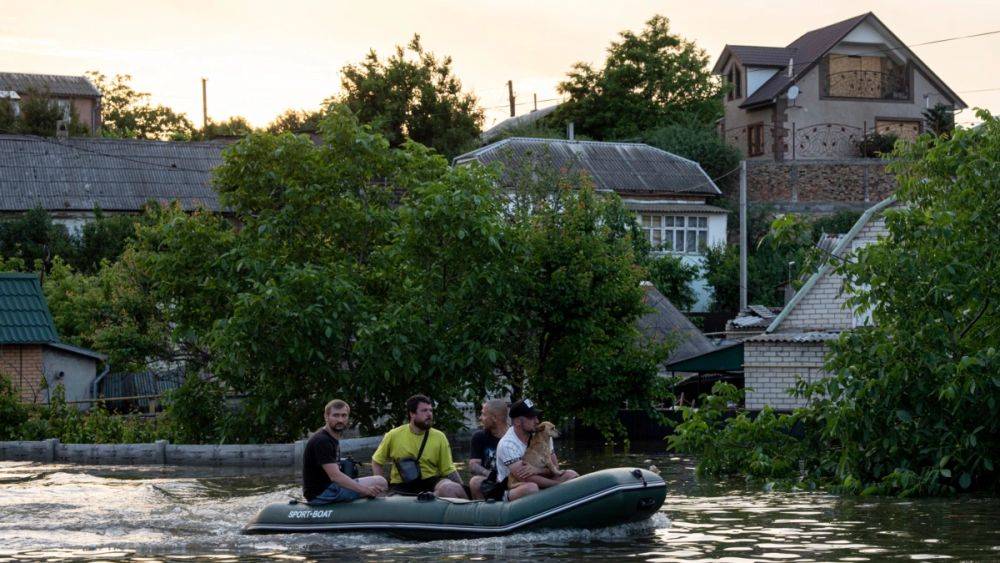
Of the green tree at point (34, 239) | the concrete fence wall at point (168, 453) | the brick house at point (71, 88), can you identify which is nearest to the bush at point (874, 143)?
the green tree at point (34, 239)

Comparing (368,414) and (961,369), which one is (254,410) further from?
(961,369)

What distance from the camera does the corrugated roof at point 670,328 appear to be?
35.9 meters

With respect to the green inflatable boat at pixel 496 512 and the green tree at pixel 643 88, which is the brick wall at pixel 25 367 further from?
the green tree at pixel 643 88

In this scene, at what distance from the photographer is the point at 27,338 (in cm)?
3116

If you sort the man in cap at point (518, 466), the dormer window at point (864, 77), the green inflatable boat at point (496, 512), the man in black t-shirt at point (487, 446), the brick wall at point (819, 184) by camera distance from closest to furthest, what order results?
the green inflatable boat at point (496, 512) → the man in cap at point (518, 466) → the man in black t-shirt at point (487, 446) → the brick wall at point (819, 184) → the dormer window at point (864, 77)

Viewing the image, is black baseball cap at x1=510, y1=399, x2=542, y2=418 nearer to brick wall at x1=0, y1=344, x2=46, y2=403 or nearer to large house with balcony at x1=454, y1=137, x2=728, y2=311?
brick wall at x1=0, y1=344, x2=46, y2=403

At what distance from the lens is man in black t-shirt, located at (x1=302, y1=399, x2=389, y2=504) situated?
578 inches

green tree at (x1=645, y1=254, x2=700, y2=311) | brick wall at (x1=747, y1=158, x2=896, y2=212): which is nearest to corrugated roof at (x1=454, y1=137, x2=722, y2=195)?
brick wall at (x1=747, y1=158, x2=896, y2=212)

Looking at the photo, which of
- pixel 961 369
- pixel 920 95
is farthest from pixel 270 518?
pixel 920 95

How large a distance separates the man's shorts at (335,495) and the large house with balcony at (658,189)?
39.0 meters

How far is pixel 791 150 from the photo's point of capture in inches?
2569

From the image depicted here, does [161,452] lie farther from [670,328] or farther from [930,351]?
[670,328]

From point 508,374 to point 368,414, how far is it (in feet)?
15.5

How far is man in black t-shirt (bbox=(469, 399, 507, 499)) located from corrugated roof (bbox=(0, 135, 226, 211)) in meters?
39.2
